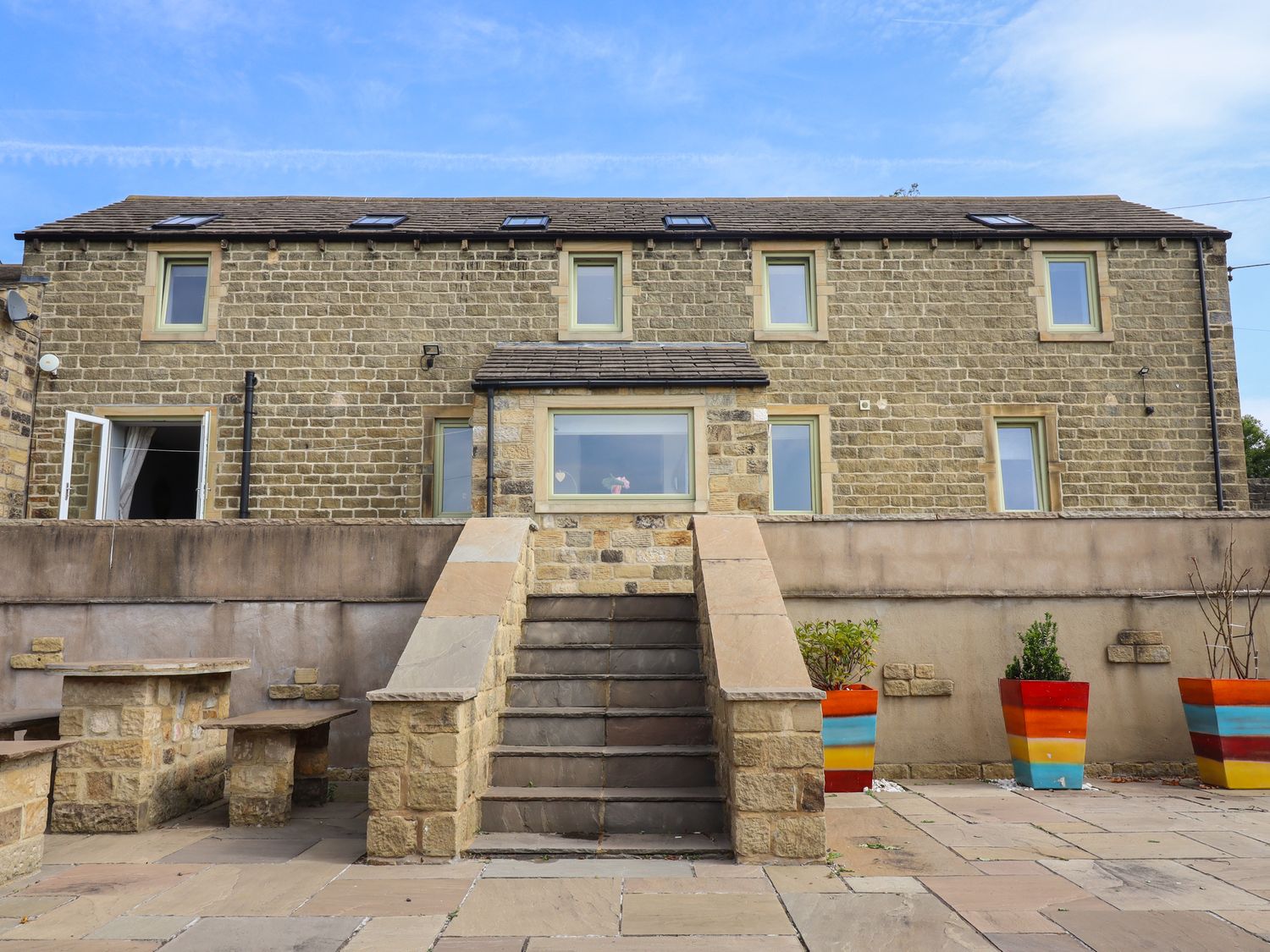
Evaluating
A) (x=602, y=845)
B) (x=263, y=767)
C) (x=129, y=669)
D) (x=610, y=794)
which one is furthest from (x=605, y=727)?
(x=129, y=669)

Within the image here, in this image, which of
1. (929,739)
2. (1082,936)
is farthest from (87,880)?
(929,739)

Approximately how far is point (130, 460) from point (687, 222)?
27.1 ft

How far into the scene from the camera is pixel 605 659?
636 centimetres

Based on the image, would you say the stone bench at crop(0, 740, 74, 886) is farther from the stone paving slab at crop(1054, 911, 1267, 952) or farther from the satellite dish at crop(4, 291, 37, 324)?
the satellite dish at crop(4, 291, 37, 324)

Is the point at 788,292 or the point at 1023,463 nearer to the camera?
the point at 1023,463

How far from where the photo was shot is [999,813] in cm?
569

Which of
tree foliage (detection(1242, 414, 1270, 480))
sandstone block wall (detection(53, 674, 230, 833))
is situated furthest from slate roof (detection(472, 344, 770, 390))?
tree foliage (detection(1242, 414, 1270, 480))

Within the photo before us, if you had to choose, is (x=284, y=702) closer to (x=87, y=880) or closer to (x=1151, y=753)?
(x=87, y=880)

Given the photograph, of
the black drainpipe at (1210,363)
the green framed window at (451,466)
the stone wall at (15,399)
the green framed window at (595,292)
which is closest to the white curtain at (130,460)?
the stone wall at (15,399)

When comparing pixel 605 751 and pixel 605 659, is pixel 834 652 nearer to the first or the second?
pixel 605 659

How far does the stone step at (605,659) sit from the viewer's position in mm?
6301

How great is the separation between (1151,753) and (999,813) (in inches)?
86.2

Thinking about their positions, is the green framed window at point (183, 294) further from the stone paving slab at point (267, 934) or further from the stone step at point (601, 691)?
the stone paving slab at point (267, 934)

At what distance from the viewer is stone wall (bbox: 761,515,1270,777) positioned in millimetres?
7008
